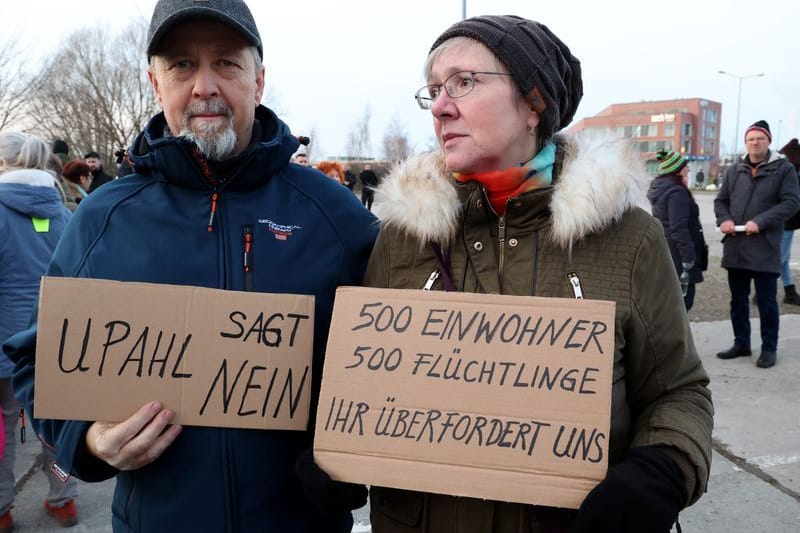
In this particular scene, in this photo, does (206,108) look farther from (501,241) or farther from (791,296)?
(791,296)

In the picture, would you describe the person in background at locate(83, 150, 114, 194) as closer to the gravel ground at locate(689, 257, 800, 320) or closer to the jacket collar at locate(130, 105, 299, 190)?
the jacket collar at locate(130, 105, 299, 190)

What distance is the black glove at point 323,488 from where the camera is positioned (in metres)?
1.39

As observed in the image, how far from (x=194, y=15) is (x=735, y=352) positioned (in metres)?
5.73

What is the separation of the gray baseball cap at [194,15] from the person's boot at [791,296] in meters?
8.52

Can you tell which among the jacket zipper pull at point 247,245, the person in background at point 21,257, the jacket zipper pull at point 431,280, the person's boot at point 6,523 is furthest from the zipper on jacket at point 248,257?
the person's boot at point 6,523

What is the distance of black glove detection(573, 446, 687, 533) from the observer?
1.25 meters

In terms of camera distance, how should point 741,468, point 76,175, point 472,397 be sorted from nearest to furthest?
point 472,397
point 741,468
point 76,175

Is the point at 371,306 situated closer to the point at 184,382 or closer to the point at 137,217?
the point at 184,382

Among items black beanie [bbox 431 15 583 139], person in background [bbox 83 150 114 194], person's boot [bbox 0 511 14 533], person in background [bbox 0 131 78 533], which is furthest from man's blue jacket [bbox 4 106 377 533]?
person in background [bbox 83 150 114 194]

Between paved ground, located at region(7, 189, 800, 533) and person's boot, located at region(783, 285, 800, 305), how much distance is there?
2604 millimetres

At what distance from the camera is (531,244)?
1559 mm

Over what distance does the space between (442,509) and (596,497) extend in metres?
0.40

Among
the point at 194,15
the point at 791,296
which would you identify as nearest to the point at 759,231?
the point at 791,296

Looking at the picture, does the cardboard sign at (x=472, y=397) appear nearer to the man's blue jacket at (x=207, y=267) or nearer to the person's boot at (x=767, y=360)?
the man's blue jacket at (x=207, y=267)
